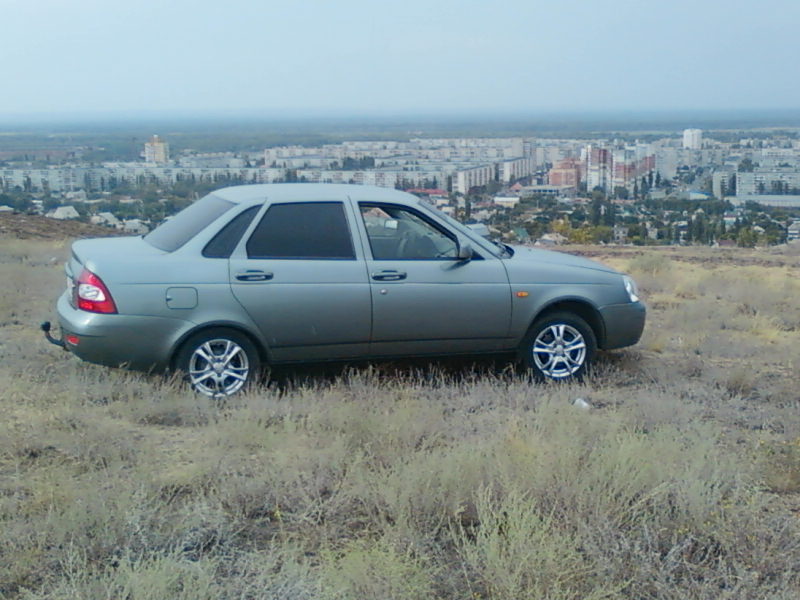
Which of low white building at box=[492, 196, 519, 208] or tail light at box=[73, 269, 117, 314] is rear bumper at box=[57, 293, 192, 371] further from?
low white building at box=[492, 196, 519, 208]

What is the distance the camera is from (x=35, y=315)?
1040 cm

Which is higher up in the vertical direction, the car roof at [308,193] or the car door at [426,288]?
the car roof at [308,193]

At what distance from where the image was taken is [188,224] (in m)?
7.67

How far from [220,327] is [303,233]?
94 cm

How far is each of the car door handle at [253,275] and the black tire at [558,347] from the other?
2.12 metres

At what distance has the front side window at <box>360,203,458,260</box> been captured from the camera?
302 inches

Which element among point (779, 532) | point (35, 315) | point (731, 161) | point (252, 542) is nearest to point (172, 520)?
point (252, 542)

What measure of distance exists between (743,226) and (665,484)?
2642 centimetres

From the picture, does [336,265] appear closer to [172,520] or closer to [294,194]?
[294,194]

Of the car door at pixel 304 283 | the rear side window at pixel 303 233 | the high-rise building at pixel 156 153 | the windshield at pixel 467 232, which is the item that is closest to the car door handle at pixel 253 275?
the car door at pixel 304 283

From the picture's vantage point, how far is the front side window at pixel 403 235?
7.67m

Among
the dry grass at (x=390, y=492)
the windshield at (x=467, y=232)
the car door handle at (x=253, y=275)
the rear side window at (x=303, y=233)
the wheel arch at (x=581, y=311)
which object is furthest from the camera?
the wheel arch at (x=581, y=311)

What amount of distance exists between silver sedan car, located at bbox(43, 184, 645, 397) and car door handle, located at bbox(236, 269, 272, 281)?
10mm

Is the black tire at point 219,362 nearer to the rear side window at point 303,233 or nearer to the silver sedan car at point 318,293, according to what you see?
the silver sedan car at point 318,293
